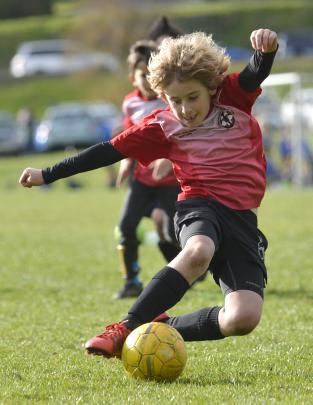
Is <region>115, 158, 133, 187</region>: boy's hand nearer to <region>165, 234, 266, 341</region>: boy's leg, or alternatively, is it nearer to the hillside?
<region>165, 234, 266, 341</region>: boy's leg

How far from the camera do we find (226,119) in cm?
530

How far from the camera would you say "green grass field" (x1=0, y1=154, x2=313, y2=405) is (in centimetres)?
463

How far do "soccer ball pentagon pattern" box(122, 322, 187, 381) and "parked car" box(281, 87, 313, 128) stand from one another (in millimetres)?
18564

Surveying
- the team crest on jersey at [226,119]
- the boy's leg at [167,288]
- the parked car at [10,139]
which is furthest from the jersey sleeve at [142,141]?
the parked car at [10,139]

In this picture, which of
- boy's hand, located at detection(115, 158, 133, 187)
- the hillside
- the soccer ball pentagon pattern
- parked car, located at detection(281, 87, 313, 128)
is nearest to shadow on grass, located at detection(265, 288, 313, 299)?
boy's hand, located at detection(115, 158, 133, 187)

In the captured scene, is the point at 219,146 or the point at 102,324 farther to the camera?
the point at 102,324

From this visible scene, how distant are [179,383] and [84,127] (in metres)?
29.4

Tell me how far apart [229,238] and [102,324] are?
1960 mm

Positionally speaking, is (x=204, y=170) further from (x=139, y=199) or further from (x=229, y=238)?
(x=139, y=199)

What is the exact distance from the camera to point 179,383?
15.9ft

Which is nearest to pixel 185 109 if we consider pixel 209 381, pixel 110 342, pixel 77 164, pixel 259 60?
pixel 259 60

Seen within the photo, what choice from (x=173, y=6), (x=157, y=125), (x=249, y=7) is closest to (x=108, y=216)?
(x=157, y=125)

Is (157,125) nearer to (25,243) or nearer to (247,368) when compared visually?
(247,368)

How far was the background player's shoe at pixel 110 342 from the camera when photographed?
16.3 feet
